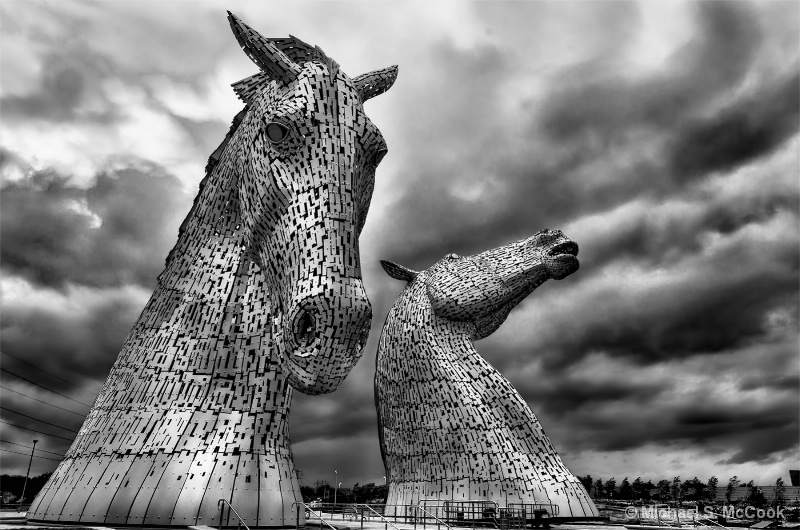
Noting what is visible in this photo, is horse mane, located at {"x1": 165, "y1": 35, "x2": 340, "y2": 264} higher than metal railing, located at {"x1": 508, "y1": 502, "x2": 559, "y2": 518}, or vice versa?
horse mane, located at {"x1": 165, "y1": 35, "x2": 340, "y2": 264}

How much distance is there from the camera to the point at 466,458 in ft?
41.1

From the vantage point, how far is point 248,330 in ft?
16.9

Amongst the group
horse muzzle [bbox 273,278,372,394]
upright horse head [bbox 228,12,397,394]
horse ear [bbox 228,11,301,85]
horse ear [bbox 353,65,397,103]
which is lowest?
horse muzzle [bbox 273,278,372,394]

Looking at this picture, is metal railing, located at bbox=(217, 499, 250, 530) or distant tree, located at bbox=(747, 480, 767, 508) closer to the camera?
metal railing, located at bbox=(217, 499, 250, 530)

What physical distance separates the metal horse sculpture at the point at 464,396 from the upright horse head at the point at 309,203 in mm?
8627

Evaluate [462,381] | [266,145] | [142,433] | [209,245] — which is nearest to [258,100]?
[266,145]

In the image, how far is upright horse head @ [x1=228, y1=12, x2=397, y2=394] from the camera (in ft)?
13.1

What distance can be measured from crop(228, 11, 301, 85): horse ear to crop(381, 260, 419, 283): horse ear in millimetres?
10716

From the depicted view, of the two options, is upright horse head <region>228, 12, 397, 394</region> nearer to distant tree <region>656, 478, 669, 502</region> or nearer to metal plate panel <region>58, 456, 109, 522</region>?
metal plate panel <region>58, 456, 109, 522</region>

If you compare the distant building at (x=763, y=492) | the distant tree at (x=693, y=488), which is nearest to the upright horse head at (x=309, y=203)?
the distant building at (x=763, y=492)

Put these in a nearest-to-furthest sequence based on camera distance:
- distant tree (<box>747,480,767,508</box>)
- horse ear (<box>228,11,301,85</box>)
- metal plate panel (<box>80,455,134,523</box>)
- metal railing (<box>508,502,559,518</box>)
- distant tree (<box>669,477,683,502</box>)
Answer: metal plate panel (<box>80,455,134,523</box>)
horse ear (<box>228,11,301,85</box>)
metal railing (<box>508,502,559,518</box>)
distant tree (<box>747,480,767,508</box>)
distant tree (<box>669,477,683,502</box>)

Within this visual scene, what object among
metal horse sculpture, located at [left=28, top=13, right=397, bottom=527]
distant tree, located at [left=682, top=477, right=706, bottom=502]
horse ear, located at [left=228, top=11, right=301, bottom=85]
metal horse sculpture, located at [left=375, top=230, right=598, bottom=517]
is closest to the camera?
metal horse sculpture, located at [left=28, top=13, right=397, bottom=527]

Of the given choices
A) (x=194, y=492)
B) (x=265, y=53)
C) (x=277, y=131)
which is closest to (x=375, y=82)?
(x=265, y=53)

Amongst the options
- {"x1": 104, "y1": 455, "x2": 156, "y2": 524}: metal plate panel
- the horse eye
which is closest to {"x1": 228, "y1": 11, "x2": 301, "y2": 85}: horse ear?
the horse eye
